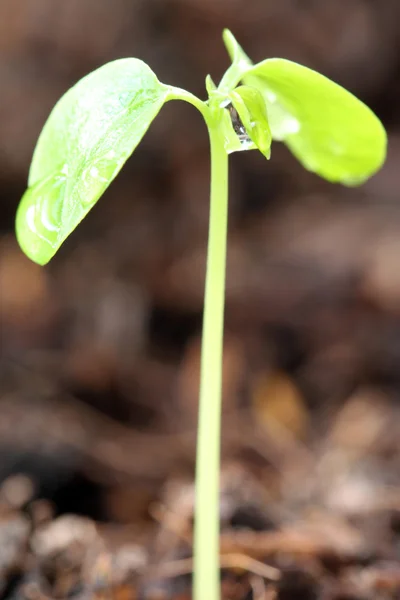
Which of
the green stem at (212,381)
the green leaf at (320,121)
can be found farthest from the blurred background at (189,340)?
the green leaf at (320,121)

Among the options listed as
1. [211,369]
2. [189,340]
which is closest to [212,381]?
[211,369]

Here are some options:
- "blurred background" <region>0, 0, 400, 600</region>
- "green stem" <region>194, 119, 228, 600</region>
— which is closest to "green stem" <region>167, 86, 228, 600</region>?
"green stem" <region>194, 119, 228, 600</region>

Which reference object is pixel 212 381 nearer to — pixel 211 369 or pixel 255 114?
pixel 211 369

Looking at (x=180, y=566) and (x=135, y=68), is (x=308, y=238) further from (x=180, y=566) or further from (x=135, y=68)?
(x=135, y=68)

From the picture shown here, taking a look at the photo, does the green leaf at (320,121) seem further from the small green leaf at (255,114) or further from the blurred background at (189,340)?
the blurred background at (189,340)

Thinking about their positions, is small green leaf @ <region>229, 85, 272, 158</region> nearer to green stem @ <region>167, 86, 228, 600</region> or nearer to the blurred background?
green stem @ <region>167, 86, 228, 600</region>

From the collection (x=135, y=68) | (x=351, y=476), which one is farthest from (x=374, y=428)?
(x=135, y=68)
